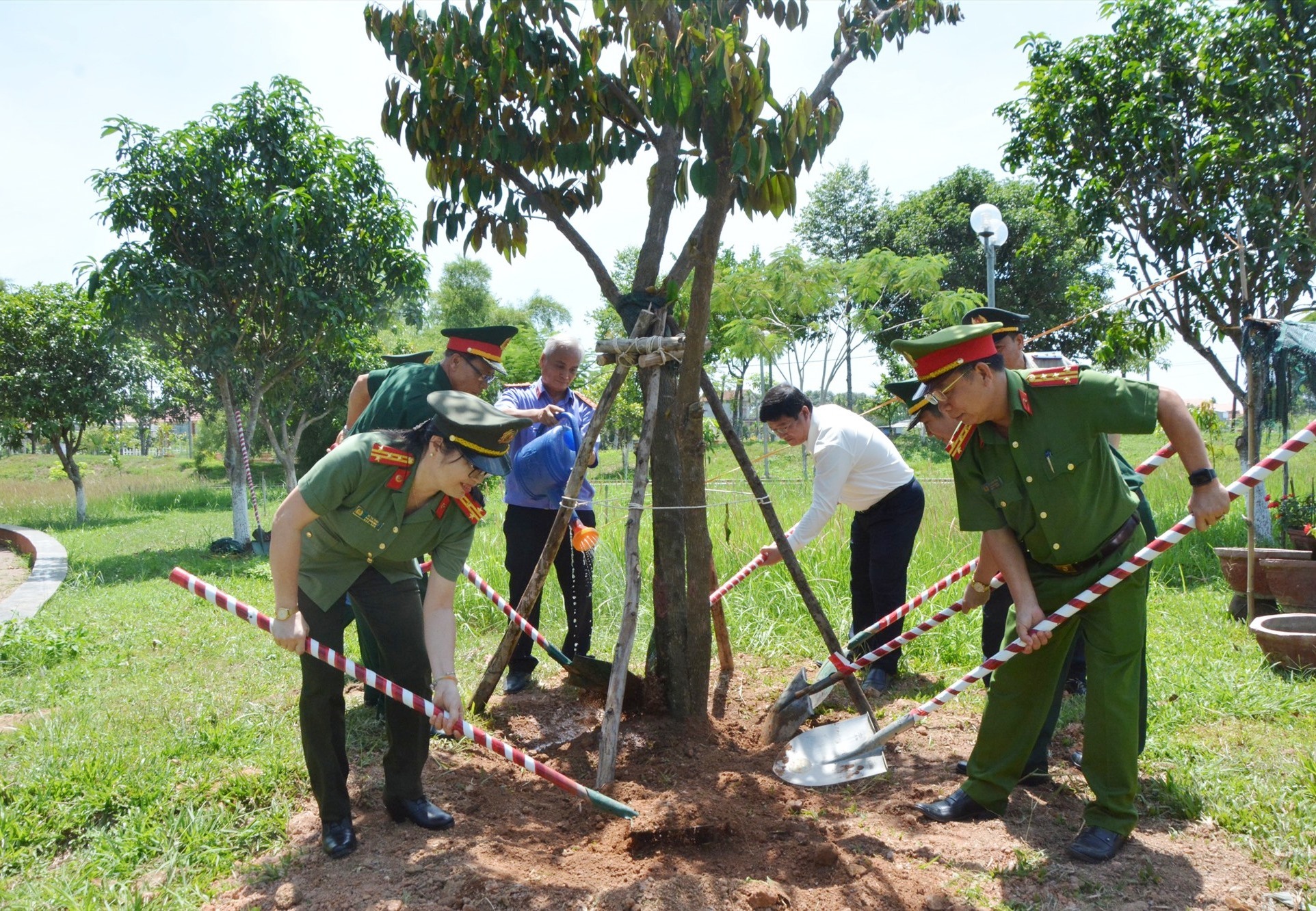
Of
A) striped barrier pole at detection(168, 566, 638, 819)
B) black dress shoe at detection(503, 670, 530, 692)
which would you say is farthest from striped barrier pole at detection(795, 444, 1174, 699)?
black dress shoe at detection(503, 670, 530, 692)

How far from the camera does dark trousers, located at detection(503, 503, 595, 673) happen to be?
15.4 feet

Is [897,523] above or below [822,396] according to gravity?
below

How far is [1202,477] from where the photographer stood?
9.01 feet

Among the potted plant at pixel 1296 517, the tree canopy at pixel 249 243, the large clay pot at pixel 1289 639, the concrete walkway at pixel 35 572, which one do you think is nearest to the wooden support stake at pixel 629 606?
the large clay pot at pixel 1289 639

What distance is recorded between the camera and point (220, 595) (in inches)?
116

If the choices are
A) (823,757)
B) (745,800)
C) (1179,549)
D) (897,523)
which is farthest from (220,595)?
(1179,549)

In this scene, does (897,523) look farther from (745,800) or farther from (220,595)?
(220,595)

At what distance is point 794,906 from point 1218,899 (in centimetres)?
128

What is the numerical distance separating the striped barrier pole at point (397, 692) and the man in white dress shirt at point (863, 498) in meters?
1.69

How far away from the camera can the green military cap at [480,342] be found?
3.65 metres

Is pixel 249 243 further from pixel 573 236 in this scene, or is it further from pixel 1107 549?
pixel 1107 549

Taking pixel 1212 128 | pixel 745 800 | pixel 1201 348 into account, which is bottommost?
pixel 745 800

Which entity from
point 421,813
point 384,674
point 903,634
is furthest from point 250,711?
point 903,634

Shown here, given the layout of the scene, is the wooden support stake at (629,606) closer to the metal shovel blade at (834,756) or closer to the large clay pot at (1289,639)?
the metal shovel blade at (834,756)
